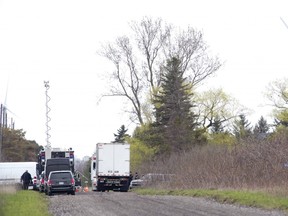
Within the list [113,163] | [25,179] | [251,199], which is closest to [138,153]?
[25,179]

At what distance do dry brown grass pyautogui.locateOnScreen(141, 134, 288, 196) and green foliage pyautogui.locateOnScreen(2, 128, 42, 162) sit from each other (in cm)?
3895

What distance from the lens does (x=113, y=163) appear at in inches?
1943

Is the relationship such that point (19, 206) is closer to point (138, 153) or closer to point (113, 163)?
point (113, 163)

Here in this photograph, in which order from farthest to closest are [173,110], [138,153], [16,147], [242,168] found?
[16,147] < [138,153] < [173,110] < [242,168]

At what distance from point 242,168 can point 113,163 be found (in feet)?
52.7

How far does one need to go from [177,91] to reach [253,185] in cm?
3073

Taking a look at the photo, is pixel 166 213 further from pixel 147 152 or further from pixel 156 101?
pixel 147 152

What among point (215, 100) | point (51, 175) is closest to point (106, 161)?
point (51, 175)

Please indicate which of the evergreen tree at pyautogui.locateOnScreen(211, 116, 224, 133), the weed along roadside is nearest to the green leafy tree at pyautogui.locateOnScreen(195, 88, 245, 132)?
the evergreen tree at pyautogui.locateOnScreen(211, 116, 224, 133)

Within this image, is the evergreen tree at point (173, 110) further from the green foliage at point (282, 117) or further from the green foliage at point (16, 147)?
the green foliage at point (16, 147)

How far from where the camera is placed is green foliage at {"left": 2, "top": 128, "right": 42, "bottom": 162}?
260ft

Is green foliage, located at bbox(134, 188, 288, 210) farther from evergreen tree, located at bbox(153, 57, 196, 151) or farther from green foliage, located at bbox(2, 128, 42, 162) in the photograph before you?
green foliage, located at bbox(2, 128, 42, 162)

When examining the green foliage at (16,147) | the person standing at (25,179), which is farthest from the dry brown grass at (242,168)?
the green foliage at (16,147)

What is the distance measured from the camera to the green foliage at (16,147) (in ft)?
260
